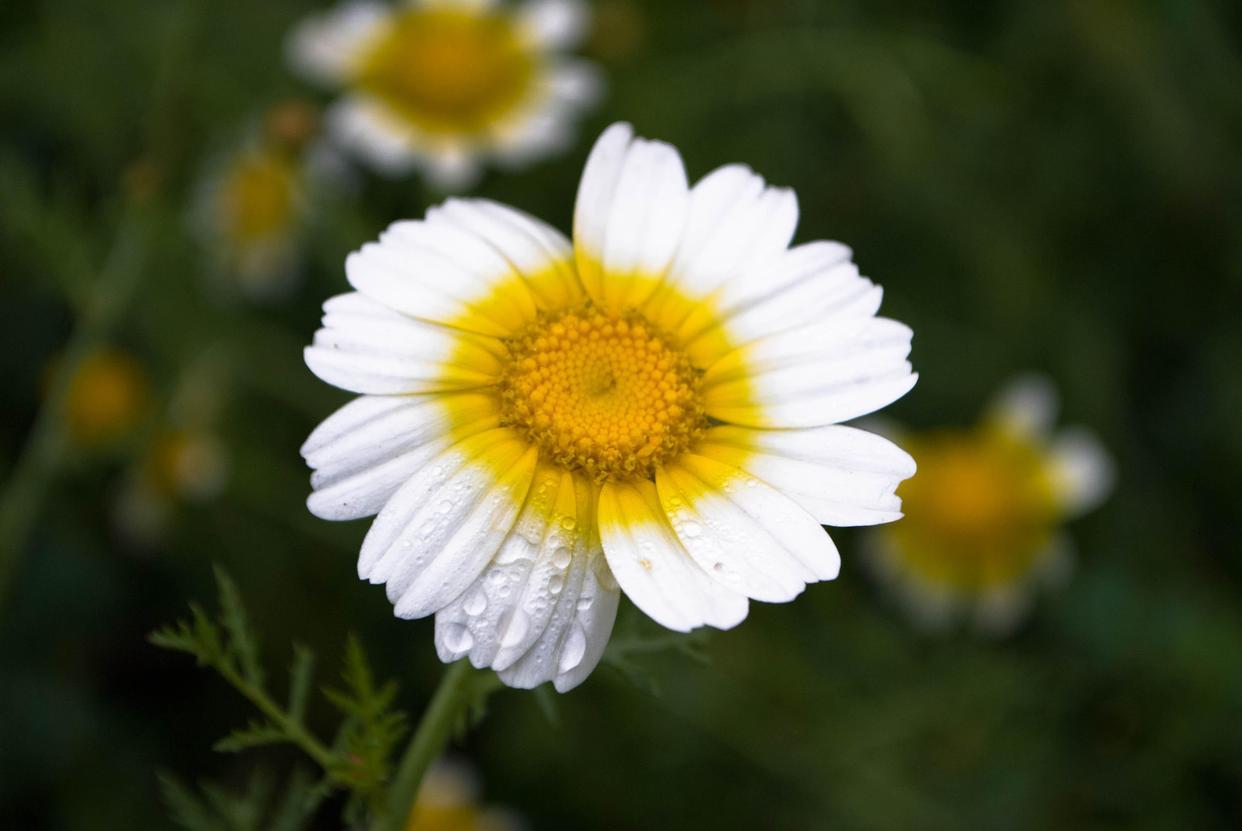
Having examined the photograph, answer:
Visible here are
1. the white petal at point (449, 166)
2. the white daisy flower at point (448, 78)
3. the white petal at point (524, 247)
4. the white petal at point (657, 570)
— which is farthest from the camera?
the white daisy flower at point (448, 78)

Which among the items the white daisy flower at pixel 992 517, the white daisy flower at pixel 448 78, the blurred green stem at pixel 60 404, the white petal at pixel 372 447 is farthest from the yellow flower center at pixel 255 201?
the white petal at pixel 372 447

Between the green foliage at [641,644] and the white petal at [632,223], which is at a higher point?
the white petal at [632,223]

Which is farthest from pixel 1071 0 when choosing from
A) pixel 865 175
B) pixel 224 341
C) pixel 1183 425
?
pixel 224 341

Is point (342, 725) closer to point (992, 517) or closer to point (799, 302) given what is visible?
point (799, 302)

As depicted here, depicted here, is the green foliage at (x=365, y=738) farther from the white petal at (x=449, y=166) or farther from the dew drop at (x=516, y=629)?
the white petal at (x=449, y=166)

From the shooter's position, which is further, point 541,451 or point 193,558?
point 193,558

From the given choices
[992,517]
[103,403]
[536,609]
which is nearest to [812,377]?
[536,609]

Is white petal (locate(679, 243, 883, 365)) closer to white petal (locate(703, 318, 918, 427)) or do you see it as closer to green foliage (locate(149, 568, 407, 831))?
white petal (locate(703, 318, 918, 427))

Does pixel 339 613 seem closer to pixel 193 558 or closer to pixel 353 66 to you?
pixel 193 558
